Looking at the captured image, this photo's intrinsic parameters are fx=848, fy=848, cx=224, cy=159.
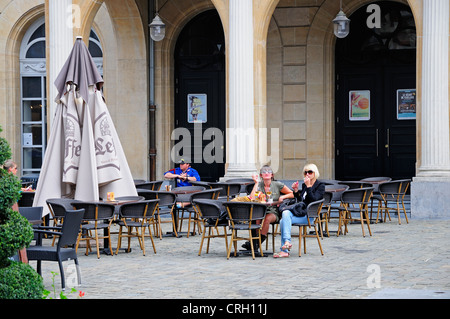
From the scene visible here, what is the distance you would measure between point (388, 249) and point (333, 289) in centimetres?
364

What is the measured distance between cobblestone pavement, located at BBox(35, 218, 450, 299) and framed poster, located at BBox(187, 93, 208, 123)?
8745 mm

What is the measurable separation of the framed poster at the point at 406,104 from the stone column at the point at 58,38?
799 cm

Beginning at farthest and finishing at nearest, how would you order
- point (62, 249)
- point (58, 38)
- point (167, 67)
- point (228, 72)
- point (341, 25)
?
point (167, 67) < point (341, 25) < point (58, 38) < point (228, 72) < point (62, 249)

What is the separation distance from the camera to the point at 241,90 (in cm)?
1733

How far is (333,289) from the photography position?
8727mm

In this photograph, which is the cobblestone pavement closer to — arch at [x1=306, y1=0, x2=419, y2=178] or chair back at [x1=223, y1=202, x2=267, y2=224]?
chair back at [x1=223, y1=202, x2=267, y2=224]

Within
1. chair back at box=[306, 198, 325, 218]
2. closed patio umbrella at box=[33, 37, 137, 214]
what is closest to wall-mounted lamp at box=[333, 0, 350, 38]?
chair back at box=[306, 198, 325, 218]

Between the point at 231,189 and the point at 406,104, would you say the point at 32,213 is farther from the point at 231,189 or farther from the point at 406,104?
the point at 406,104

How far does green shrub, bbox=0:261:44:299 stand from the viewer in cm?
615

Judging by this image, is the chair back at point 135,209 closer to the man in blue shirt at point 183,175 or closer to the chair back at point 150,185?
the man in blue shirt at point 183,175

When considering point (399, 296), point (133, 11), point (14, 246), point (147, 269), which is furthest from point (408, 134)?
point (14, 246)

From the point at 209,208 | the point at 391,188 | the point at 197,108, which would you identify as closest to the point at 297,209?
the point at 209,208

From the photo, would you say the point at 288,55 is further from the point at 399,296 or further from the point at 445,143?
the point at 399,296

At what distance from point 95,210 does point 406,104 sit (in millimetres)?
11250
